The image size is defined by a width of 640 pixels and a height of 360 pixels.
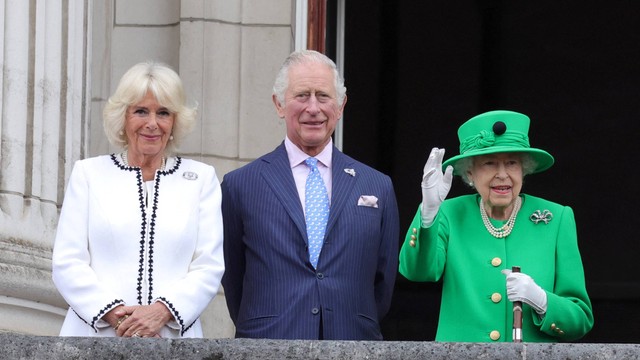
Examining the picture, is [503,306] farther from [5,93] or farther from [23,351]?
[5,93]

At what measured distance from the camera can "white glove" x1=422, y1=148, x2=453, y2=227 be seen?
578 centimetres

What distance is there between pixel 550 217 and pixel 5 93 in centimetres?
225

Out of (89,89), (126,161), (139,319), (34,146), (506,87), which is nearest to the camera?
(139,319)

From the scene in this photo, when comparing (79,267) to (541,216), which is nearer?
(79,267)

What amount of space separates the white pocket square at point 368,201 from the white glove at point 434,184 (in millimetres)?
245

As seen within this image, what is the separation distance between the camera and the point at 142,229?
5750 mm

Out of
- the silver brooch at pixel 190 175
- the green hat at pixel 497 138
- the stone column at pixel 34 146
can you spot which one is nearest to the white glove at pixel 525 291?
the green hat at pixel 497 138

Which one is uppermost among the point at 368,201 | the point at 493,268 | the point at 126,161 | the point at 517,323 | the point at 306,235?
the point at 126,161

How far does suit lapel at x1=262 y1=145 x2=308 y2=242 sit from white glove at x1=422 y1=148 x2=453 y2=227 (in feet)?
A: 1.33

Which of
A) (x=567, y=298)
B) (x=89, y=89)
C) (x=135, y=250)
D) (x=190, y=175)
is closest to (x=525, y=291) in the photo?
(x=567, y=298)

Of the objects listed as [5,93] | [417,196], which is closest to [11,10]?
[5,93]

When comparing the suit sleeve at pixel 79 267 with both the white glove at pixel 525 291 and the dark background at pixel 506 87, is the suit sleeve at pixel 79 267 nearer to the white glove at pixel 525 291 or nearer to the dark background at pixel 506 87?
the white glove at pixel 525 291

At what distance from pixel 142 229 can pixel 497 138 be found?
1.24 meters

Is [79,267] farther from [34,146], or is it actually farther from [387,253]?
[34,146]
